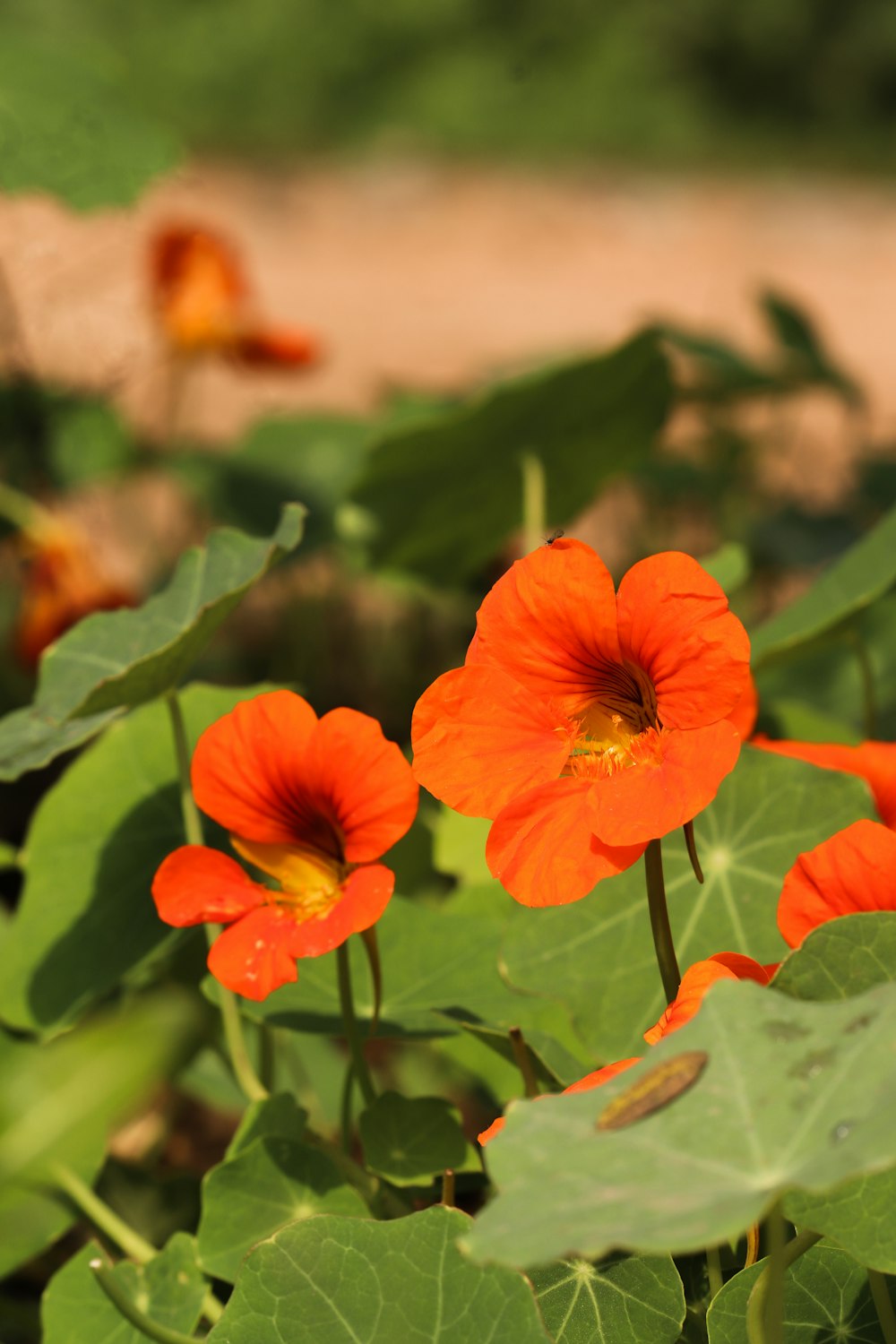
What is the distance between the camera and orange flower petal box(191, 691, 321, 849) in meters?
0.62

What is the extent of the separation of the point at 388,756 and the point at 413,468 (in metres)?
0.72

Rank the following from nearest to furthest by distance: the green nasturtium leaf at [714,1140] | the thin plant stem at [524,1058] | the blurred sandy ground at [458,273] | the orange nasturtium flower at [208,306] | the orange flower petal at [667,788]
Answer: the green nasturtium leaf at [714,1140]
the orange flower petal at [667,788]
the thin plant stem at [524,1058]
the orange nasturtium flower at [208,306]
the blurred sandy ground at [458,273]

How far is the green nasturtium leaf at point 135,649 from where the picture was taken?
0.71 metres

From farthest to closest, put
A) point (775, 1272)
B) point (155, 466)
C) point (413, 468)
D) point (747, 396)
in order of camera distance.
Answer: point (155, 466) < point (747, 396) < point (413, 468) < point (775, 1272)

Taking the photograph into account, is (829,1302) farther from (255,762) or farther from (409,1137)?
(255,762)

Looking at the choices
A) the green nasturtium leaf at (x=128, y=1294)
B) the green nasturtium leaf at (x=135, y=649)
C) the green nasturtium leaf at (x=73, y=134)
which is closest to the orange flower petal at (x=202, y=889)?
the green nasturtium leaf at (x=135, y=649)

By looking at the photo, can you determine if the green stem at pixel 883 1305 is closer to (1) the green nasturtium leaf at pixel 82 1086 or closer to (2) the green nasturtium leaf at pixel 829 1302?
→ (2) the green nasturtium leaf at pixel 829 1302

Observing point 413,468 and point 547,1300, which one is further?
point 413,468

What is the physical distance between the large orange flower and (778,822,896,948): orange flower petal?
73mm

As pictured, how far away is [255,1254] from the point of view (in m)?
0.60

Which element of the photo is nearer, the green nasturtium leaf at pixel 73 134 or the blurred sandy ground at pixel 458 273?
the green nasturtium leaf at pixel 73 134

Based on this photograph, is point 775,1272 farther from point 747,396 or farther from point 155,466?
point 155,466

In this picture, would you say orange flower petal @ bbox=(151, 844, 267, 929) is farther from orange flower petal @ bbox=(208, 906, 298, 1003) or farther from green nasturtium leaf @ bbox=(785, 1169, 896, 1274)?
green nasturtium leaf @ bbox=(785, 1169, 896, 1274)

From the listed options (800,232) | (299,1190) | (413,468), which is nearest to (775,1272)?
(299,1190)
